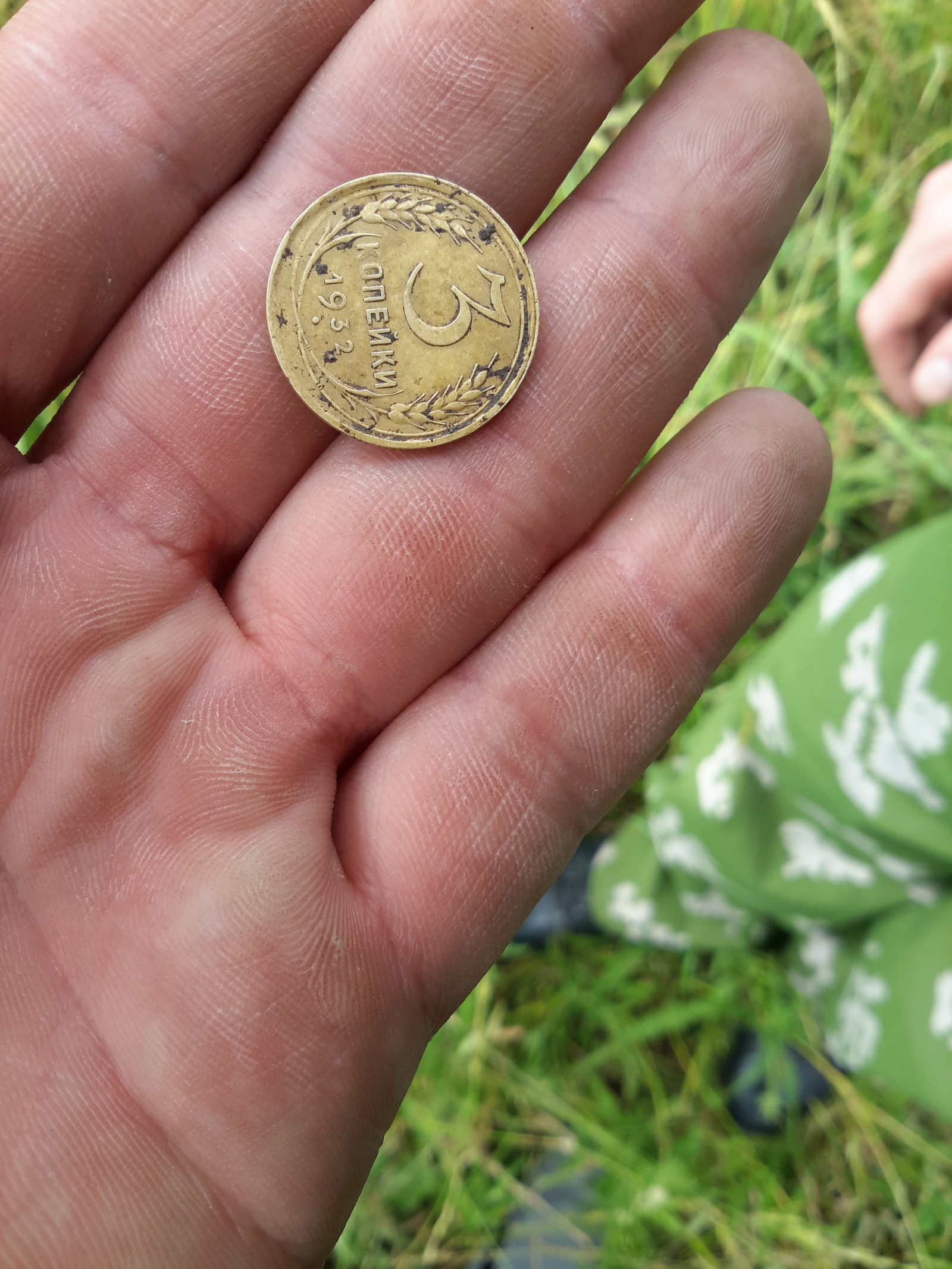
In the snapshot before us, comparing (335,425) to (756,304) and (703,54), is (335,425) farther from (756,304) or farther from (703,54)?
(756,304)

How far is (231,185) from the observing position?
182 centimetres

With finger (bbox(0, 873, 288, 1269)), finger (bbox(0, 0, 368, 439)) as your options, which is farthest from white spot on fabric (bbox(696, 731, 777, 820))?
finger (bbox(0, 0, 368, 439))

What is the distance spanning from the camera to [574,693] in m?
1.73

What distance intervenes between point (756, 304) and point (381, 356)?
2.19 m

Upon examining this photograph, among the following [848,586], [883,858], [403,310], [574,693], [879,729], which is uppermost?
[403,310]

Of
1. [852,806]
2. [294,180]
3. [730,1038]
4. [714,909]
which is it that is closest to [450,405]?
[294,180]

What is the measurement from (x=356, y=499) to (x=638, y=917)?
6.34 feet

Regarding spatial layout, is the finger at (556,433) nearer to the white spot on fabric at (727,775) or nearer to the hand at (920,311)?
the hand at (920,311)

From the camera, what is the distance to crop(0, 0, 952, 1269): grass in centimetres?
293

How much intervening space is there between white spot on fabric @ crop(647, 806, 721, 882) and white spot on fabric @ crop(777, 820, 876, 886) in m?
0.22

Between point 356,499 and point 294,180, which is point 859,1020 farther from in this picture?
point 294,180

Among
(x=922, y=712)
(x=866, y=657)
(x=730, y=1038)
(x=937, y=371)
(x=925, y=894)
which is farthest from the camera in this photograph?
(x=730, y=1038)

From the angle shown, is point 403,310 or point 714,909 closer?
point 403,310

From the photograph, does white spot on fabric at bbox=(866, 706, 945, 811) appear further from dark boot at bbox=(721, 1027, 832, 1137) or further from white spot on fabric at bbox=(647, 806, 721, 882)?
dark boot at bbox=(721, 1027, 832, 1137)
